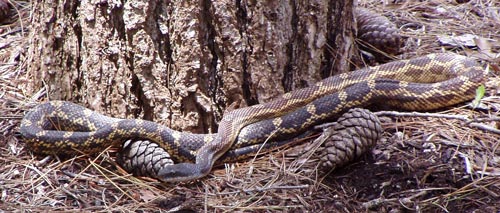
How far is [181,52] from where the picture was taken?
4.37m

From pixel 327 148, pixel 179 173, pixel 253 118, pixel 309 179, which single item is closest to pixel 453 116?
pixel 327 148

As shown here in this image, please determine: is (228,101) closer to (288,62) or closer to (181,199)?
(288,62)

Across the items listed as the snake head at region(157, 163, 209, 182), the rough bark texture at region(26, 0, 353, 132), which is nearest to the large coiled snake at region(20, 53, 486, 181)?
the snake head at region(157, 163, 209, 182)

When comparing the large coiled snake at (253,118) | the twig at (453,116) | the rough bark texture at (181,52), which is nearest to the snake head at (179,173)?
the large coiled snake at (253,118)

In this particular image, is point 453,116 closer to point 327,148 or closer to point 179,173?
point 327,148

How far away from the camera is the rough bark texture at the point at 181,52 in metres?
4.31

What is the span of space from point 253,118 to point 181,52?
90cm

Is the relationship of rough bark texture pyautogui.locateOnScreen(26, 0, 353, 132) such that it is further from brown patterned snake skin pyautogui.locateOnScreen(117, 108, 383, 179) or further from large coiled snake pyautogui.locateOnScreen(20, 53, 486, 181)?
brown patterned snake skin pyautogui.locateOnScreen(117, 108, 383, 179)

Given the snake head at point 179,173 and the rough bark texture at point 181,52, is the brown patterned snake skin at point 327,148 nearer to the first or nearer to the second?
the snake head at point 179,173

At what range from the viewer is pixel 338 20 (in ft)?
16.0

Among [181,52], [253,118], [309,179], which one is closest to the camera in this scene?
[309,179]

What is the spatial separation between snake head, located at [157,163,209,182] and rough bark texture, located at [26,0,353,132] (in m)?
0.63

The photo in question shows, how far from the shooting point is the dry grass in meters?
3.72

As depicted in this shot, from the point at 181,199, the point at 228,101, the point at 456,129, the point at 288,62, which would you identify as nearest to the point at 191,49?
the point at 228,101
